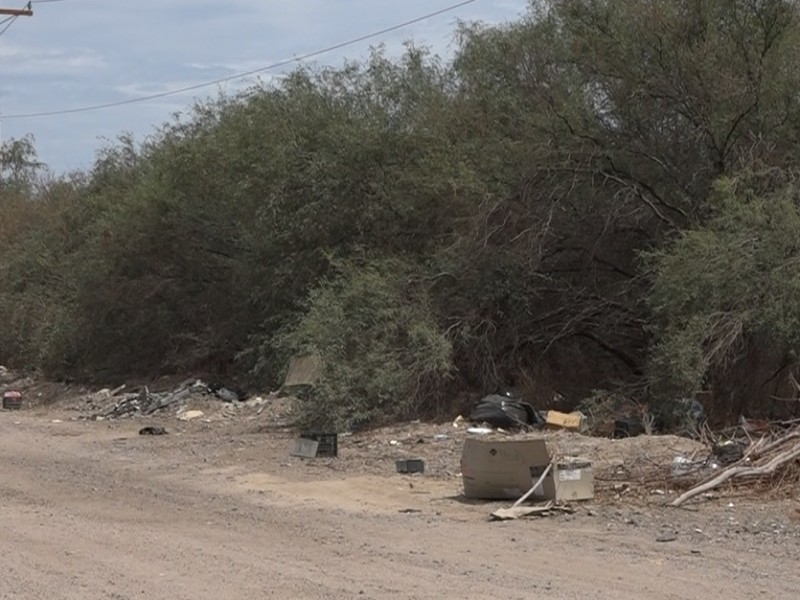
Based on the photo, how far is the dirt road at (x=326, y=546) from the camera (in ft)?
28.1

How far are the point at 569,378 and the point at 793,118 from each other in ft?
18.9

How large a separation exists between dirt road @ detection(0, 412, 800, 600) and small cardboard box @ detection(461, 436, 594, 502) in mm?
318

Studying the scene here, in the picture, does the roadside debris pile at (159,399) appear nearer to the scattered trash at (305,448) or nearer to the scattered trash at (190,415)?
the scattered trash at (190,415)

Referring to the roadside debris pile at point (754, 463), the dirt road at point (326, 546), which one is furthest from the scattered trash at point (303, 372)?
the roadside debris pile at point (754, 463)

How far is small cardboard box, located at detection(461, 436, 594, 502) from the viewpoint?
12094 mm

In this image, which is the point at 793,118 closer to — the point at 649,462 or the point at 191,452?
the point at 649,462

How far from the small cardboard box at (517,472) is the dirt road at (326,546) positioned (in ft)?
1.04

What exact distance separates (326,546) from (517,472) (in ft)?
9.00

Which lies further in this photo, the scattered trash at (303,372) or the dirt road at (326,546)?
the scattered trash at (303,372)

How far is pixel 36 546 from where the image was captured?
1046cm

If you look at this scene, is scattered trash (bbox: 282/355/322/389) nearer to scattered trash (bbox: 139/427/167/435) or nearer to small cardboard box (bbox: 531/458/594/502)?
scattered trash (bbox: 139/427/167/435)

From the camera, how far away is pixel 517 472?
1245 centimetres

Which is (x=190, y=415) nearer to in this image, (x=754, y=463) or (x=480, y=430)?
(x=480, y=430)

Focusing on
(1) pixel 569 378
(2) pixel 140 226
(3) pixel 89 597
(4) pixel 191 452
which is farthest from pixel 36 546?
(2) pixel 140 226
